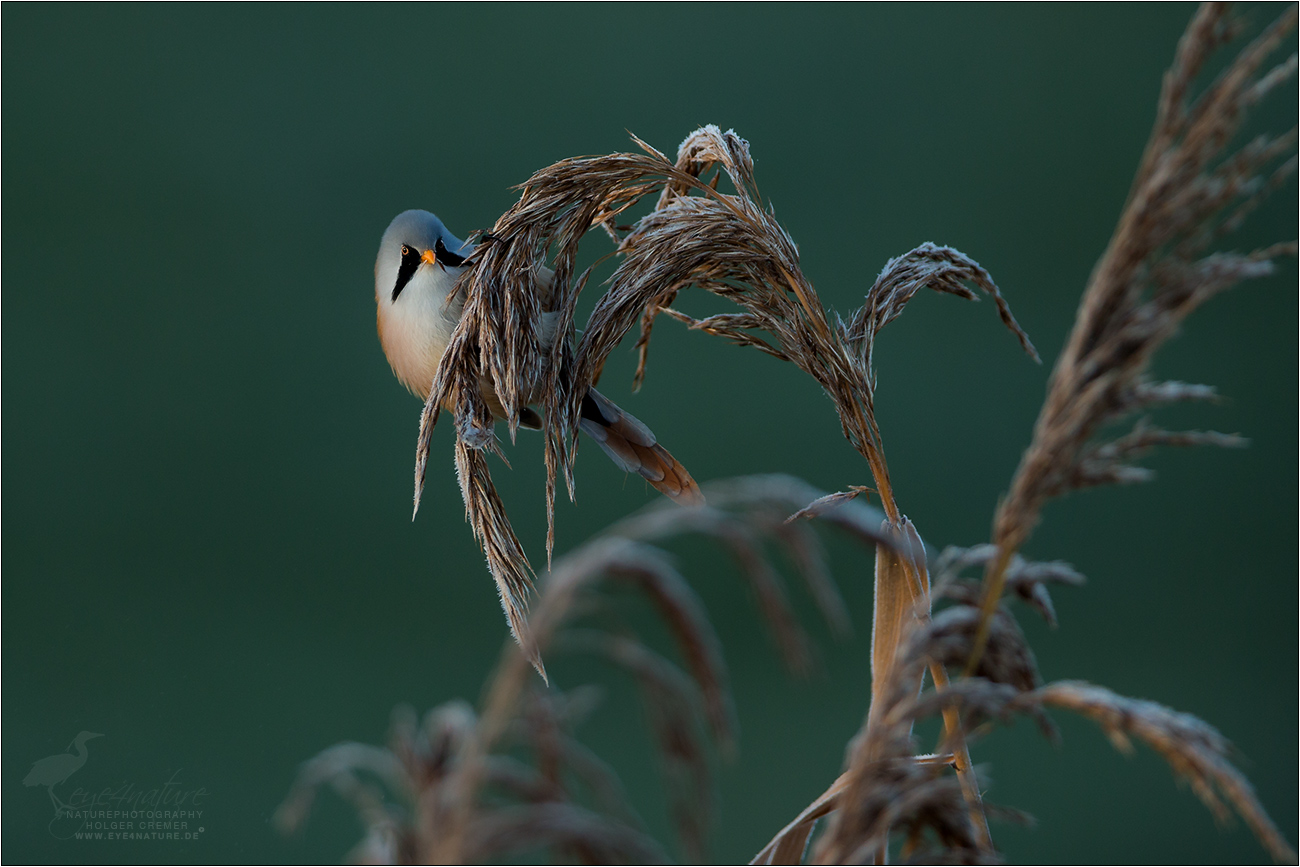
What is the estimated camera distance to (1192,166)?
728 mm

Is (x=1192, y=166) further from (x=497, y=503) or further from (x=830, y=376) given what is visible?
(x=497, y=503)

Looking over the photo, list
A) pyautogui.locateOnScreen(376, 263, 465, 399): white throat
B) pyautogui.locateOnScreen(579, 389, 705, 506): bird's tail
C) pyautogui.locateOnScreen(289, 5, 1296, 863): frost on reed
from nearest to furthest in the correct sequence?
pyautogui.locateOnScreen(289, 5, 1296, 863): frost on reed
pyautogui.locateOnScreen(579, 389, 705, 506): bird's tail
pyautogui.locateOnScreen(376, 263, 465, 399): white throat

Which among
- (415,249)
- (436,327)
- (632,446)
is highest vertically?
(415,249)

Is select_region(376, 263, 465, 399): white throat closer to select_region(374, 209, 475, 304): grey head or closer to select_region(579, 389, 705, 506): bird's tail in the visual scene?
select_region(374, 209, 475, 304): grey head

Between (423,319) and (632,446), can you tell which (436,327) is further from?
(632,446)

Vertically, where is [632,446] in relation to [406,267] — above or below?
below

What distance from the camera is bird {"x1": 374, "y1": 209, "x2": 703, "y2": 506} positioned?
1496 mm

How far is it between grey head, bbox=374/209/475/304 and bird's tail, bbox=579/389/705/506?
0.37 meters

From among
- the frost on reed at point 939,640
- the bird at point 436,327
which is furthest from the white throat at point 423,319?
the frost on reed at point 939,640

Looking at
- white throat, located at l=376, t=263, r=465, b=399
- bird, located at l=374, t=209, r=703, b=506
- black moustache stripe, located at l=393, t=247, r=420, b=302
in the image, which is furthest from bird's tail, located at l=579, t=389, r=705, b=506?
black moustache stripe, located at l=393, t=247, r=420, b=302

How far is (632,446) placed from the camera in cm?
151

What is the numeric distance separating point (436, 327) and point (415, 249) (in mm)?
151

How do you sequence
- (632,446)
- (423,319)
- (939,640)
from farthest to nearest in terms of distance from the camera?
(423,319)
(632,446)
(939,640)

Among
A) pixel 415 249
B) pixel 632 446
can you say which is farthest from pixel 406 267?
pixel 632 446
